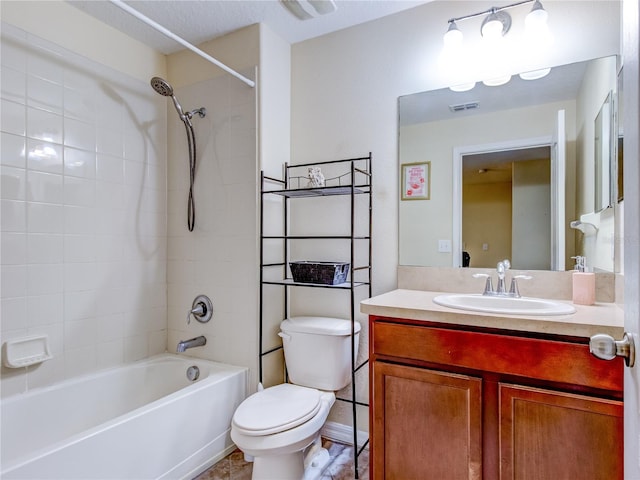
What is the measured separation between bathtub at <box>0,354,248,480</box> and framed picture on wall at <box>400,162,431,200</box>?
133cm

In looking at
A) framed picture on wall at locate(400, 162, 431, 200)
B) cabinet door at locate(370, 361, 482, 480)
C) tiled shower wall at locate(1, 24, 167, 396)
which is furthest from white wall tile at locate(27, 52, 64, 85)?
cabinet door at locate(370, 361, 482, 480)

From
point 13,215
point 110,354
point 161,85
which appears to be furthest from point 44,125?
point 110,354

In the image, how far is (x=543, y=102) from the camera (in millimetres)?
1687

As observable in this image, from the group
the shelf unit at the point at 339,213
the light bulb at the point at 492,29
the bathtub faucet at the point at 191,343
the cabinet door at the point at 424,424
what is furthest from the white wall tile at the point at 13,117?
→ the light bulb at the point at 492,29

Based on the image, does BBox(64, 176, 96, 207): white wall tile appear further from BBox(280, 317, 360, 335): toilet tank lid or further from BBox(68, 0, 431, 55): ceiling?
BBox(280, 317, 360, 335): toilet tank lid

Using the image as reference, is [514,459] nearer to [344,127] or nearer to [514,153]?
[514,153]

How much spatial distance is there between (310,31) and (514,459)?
7.41 feet

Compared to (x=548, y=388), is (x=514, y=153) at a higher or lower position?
higher

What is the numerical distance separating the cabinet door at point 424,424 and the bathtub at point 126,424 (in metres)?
0.86

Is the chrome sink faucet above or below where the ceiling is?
below

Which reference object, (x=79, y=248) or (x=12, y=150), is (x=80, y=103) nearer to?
(x=12, y=150)

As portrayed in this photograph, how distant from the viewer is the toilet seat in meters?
1.54

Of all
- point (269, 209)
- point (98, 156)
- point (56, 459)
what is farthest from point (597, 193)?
point (98, 156)

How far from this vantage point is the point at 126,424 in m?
1.52
